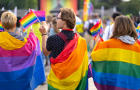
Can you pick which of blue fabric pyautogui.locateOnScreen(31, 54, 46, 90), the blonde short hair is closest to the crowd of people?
the blonde short hair

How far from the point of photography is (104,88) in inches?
131

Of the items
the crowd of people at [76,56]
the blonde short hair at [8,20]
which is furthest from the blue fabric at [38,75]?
the blonde short hair at [8,20]

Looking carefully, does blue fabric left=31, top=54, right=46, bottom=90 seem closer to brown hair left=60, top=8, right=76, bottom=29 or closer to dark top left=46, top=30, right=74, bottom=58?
dark top left=46, top=30, right=74, bottom=58

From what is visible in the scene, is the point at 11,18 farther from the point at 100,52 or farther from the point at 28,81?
the point at 100,52

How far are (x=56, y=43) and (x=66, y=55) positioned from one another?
0.22 meters

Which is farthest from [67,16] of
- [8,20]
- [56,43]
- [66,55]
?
[8,20]

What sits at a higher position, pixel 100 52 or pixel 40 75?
pixel 100 52

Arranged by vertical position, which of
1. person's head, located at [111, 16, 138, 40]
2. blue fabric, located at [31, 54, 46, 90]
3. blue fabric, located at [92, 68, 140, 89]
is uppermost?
person's head, located at [111, 16, 138, 40]

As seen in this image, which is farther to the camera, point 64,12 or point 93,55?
point 93,55

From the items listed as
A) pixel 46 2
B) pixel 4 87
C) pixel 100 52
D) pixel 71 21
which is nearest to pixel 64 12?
pixel 71 21

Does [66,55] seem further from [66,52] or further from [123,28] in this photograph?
[123,28]

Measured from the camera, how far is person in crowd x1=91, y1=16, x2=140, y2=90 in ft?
10.4

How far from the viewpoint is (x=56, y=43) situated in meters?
3.00

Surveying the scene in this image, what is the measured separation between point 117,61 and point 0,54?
1.86 m
